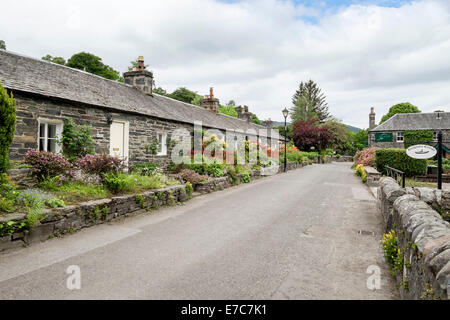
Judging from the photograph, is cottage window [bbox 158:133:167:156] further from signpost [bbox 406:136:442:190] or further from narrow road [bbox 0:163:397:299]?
signpost [bbox 406:136:442:190]

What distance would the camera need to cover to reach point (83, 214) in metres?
6.36

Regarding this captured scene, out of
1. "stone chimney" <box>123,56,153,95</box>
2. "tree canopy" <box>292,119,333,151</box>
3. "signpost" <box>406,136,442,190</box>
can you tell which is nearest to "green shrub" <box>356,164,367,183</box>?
"signpost" <box>406,136,442,190</box>

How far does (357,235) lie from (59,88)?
1095 centimetres

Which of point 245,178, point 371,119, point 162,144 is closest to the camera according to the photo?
point 162,144

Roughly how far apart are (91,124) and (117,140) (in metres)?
1.39

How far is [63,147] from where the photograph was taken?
998cm

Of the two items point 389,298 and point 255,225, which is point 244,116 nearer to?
point 255,225

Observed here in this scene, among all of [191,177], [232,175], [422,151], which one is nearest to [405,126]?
[232,175]

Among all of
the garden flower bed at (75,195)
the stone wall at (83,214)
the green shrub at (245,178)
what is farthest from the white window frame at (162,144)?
the stone wall at (83,214)

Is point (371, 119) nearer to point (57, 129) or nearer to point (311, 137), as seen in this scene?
point (311, 137)

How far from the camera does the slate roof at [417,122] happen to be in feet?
127

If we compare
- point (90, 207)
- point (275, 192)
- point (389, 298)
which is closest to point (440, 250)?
point (389, 298)

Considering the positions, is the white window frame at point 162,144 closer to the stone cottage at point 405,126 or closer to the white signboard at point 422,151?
the white signboard at point 422,151

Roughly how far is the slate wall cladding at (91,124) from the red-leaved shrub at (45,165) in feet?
4.16
